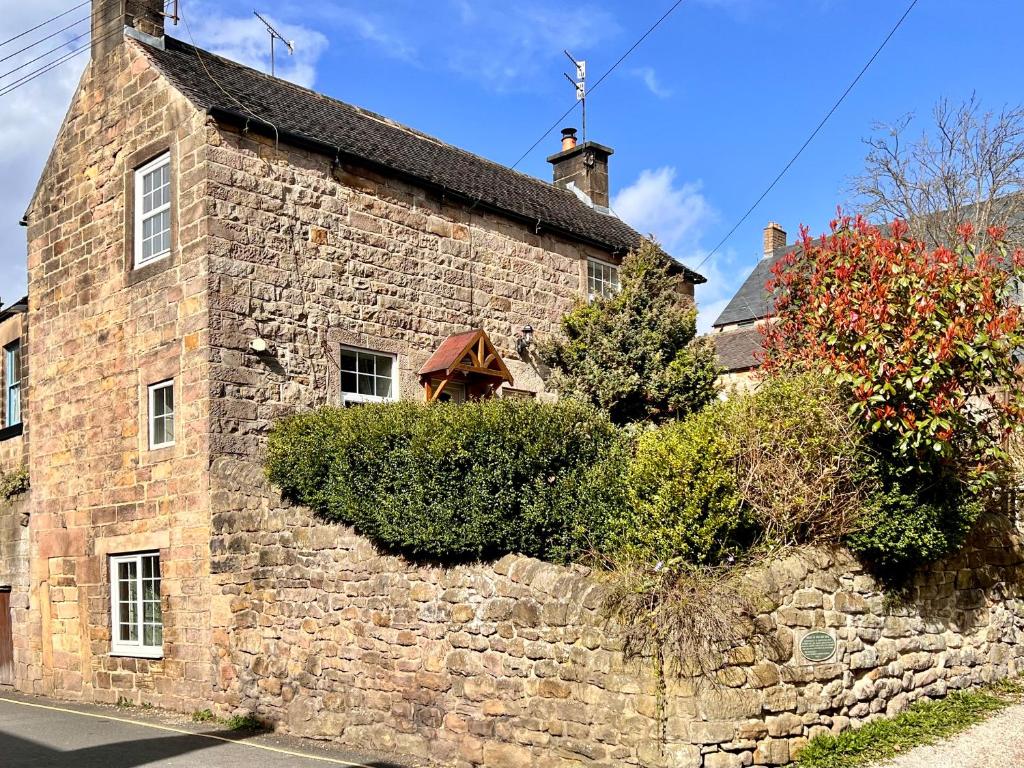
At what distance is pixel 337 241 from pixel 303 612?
5.67 metres

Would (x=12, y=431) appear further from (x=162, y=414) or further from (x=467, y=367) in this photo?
(x=467, y=367)

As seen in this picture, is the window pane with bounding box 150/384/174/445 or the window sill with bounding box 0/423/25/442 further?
the window sill with bounding box 0/423/25/442

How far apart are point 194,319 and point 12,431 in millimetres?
6280

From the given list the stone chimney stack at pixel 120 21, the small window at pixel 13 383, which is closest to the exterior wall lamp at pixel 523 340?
the stone chimney stack at pixel 120 21

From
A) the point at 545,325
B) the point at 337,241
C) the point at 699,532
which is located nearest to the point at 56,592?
the point at 337,241

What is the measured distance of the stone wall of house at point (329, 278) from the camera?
12.9 meters

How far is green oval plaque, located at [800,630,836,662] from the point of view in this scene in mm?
8625

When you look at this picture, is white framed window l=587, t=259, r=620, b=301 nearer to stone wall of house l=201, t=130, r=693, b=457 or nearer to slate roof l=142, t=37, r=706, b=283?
slate roof l=142, t=37, r=706, b=283

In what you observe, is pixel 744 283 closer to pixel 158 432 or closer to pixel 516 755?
pixel 158 432

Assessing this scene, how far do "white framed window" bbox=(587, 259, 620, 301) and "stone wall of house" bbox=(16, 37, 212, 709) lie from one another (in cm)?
806

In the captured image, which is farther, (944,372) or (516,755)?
(944,372)

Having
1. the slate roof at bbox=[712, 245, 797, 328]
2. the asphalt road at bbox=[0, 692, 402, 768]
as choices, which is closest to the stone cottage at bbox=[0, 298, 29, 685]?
the asphalt road at bbox=[0, 692, 402, 768]

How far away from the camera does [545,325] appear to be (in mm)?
17531

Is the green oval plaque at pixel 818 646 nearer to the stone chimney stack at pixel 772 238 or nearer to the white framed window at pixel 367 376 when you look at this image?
the white framed window at pixel 367 376
